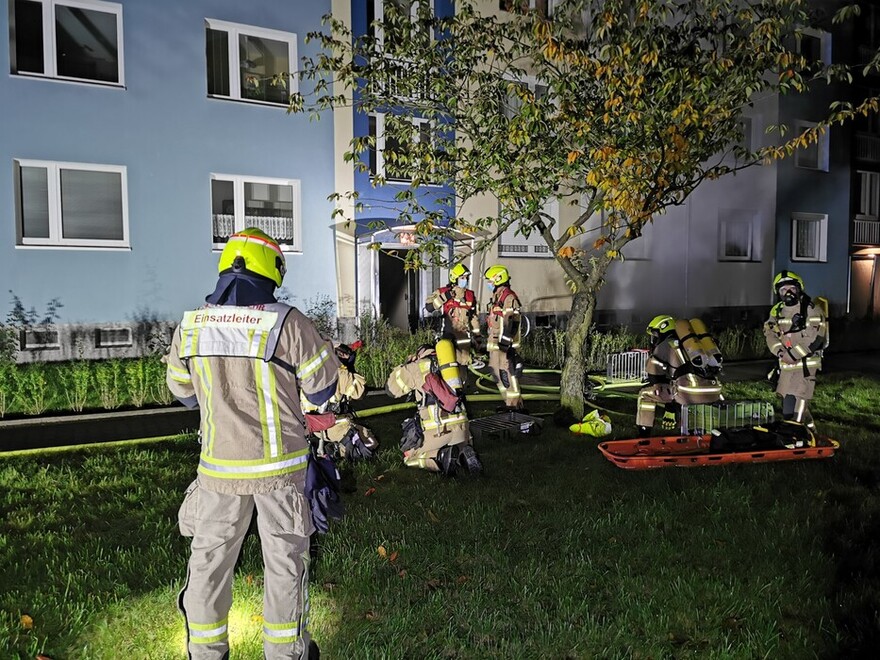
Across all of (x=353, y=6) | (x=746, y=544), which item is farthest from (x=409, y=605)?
(x=353, y=6)

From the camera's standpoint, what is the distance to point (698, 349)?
268 inches

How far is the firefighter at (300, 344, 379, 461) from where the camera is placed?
551 centimetres

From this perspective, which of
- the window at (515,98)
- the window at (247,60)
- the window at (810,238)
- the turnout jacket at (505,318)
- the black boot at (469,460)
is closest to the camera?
the black boot at (469,460)

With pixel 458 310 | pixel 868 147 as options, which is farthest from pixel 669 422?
pixel 868 147

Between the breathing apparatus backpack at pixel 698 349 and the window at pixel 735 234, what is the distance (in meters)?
13.0

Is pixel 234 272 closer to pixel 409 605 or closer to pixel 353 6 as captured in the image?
pixel 409 605

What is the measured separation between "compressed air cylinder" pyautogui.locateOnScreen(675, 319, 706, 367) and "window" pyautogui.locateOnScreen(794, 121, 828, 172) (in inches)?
646

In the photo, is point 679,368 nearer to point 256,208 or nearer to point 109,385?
point 109,385

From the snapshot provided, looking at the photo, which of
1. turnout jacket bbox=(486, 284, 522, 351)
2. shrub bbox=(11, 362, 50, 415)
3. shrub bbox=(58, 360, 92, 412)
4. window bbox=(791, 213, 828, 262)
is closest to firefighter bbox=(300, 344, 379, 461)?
turnout jacket bbox=(486, 284, 522, 351)

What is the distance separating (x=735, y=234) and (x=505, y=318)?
533 inches

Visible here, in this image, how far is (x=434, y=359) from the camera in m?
5.73

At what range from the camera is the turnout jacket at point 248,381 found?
2.84 m

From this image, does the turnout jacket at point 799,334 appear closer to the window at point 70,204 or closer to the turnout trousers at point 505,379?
the turnout trousers at point 505,379

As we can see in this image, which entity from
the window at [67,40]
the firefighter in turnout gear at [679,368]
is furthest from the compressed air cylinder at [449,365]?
the window at [67,40]
